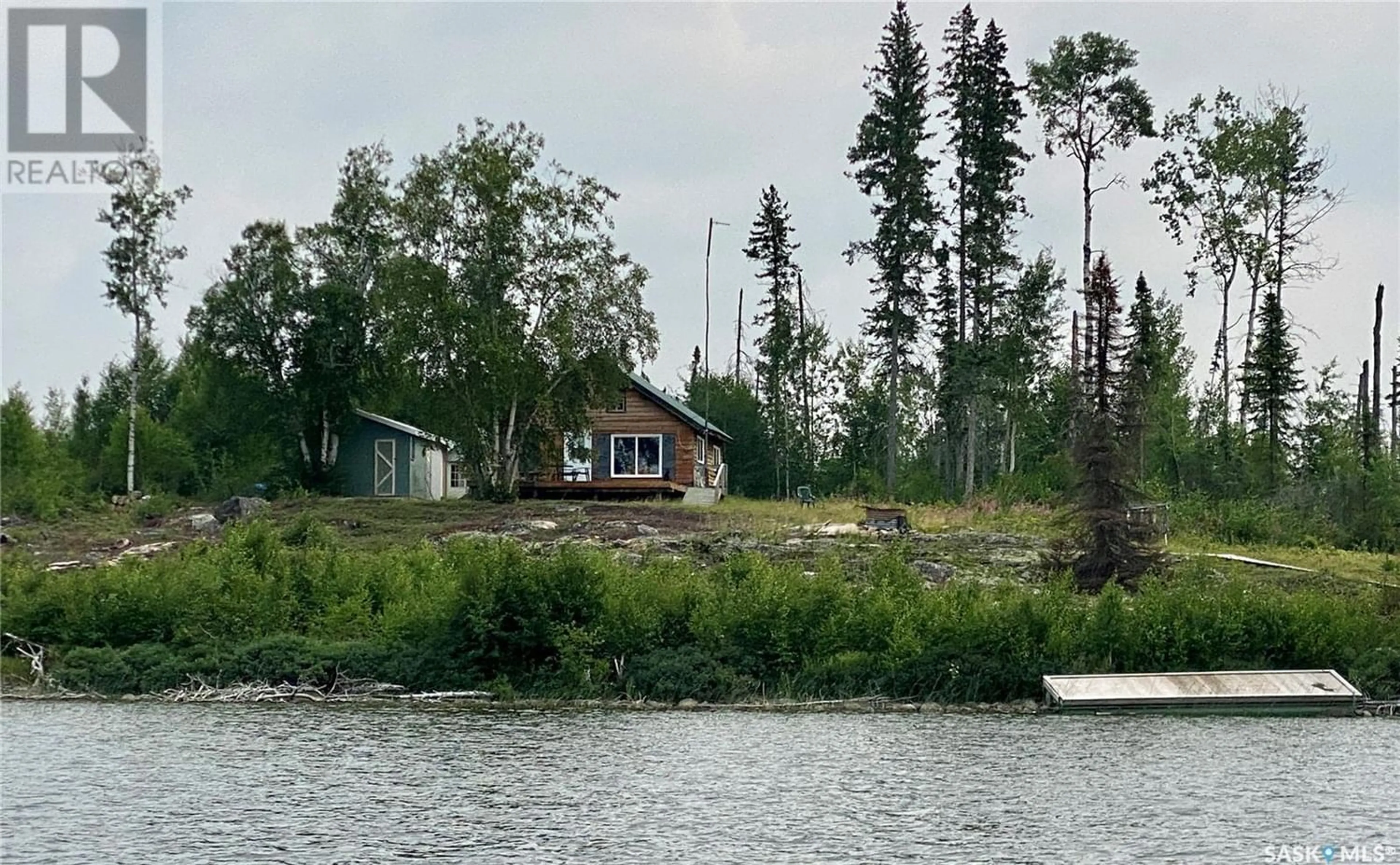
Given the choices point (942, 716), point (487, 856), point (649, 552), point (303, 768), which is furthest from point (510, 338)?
point (487, 856)

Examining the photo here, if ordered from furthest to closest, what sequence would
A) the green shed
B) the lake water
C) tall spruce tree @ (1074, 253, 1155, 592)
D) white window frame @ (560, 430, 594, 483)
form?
1. the green shed
2. white window frame @ (560, 430, 594, 483)
3. tall spruce tree @ (1074, 253, 1155, 592)
4. the lake water

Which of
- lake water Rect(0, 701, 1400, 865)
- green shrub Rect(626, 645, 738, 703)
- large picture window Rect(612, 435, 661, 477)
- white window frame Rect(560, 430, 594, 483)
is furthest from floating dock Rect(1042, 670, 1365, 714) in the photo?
large picture window Rect(612, 435, 661, 477)

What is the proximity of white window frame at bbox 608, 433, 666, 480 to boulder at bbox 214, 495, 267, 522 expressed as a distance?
13493mm

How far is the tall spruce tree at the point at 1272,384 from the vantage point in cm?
4788

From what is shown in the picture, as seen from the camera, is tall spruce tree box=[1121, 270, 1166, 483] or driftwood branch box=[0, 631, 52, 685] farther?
tall spruce tree box=[1121, 270, 1166, 483]

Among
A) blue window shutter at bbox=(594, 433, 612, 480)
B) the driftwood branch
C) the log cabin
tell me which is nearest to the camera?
the driftwood branch

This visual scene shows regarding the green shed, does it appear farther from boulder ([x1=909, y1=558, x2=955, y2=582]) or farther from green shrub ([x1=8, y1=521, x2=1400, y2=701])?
green shrub ([x1=8, y1=521, x2=1400, y2=701])

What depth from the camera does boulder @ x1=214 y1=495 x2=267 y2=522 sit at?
42.4m

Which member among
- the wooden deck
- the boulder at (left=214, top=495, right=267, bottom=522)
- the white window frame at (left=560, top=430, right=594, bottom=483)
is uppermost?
the white window frame at (left=560, top=430, right=594, bottom=483)

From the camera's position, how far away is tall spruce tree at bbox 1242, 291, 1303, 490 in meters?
47.9

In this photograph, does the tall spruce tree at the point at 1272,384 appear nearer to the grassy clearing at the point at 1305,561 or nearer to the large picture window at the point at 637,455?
the grassy clearing at the point at 1305,561

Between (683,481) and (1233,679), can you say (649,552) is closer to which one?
(1233,679)

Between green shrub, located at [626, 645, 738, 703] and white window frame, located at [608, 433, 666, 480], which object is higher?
white window frame, located at [608, 433, 666, 480]

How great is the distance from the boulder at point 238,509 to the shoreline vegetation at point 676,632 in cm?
1338
